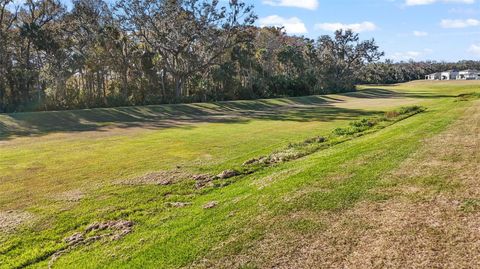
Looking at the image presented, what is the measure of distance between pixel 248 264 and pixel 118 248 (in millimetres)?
2015

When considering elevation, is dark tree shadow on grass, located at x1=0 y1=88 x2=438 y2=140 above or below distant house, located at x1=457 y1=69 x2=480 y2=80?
below

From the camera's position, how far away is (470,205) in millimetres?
6004

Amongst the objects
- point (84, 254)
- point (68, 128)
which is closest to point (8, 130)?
point (68, 128)

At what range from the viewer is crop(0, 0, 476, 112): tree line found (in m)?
35.6

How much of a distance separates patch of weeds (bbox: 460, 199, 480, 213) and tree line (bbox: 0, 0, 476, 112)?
33192 mm

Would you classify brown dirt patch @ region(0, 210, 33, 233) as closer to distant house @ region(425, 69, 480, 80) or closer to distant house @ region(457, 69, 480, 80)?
distant house @ region(425, 69, 480, 80)

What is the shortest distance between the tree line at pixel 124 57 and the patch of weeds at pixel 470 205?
33192 millimetres

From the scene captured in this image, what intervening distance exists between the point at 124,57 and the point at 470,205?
3817 cm

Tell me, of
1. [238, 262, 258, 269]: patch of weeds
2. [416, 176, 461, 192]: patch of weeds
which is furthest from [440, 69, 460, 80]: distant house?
[238, 262, 258, 269]: patch of weeds

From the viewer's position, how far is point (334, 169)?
8914mm

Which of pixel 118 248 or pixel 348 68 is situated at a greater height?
pixel 348 68

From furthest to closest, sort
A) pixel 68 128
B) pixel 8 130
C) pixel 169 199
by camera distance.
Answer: pixel 68 128
pixel 8 130
pixel 169 199

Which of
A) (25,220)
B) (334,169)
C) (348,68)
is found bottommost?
(25,220)

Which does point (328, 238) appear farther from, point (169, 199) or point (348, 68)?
point (348, 68)
